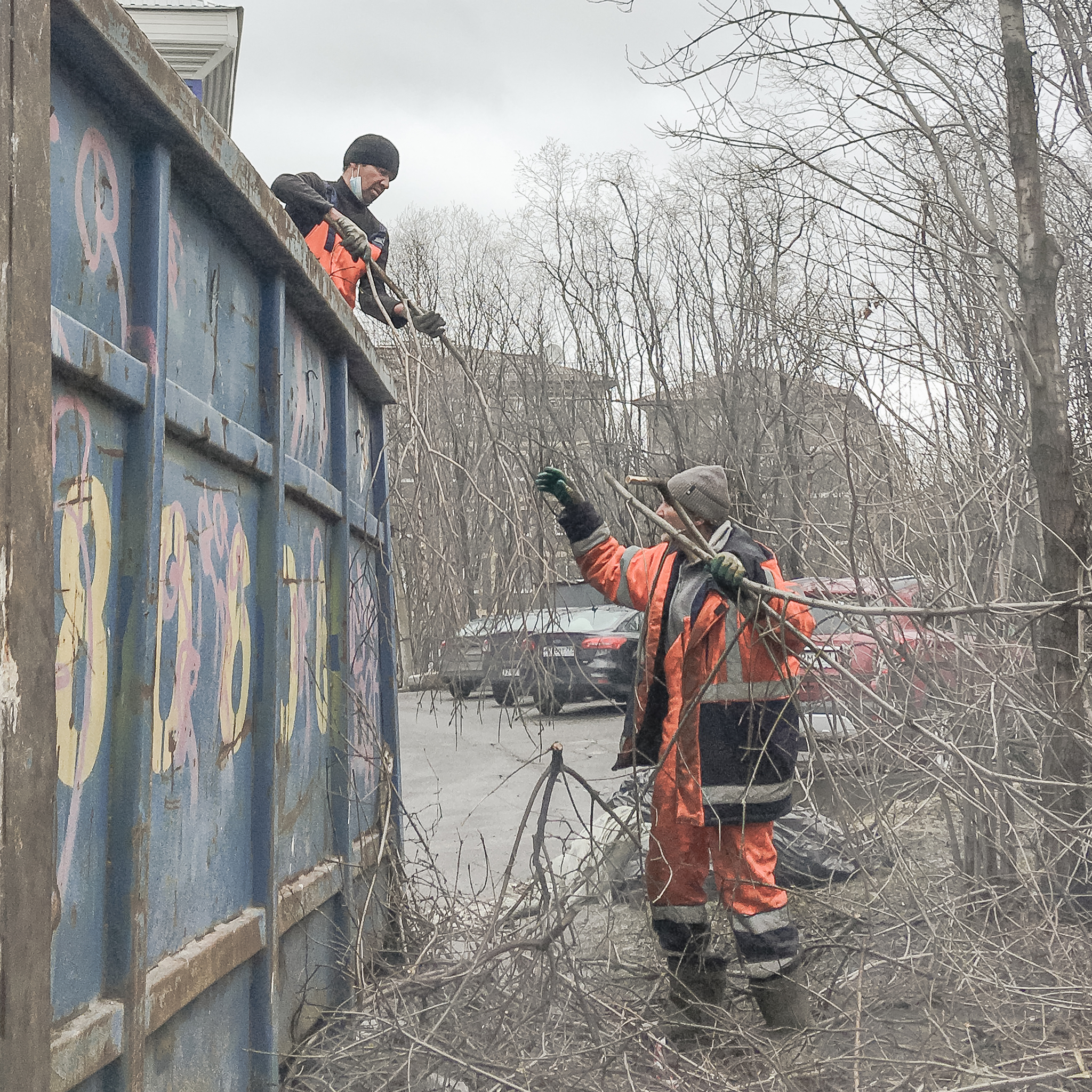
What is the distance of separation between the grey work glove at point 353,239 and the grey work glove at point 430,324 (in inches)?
11.7

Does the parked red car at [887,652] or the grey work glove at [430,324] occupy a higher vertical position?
the grey work glove at [430,324]

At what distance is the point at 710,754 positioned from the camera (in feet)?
11.6

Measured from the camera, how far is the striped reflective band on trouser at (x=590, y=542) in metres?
3.81

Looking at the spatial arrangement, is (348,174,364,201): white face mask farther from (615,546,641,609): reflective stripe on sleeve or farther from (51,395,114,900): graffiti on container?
(51,395,114,900): graffiti on container

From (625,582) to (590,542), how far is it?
0.64ft

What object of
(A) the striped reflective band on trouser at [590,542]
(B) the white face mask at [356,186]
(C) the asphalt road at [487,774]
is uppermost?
(B) the white face mask at [356,186]

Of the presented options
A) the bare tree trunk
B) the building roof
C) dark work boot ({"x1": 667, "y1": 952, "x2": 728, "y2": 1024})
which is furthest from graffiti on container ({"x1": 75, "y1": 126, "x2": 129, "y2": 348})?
the building roof

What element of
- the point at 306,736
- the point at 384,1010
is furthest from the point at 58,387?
the point at 384,1010

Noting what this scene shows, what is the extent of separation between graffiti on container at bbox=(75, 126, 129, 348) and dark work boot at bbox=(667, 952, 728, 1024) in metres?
2.82

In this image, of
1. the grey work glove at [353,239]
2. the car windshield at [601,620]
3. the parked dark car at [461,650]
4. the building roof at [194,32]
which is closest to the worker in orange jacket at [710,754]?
the parked dark car at [461,650]

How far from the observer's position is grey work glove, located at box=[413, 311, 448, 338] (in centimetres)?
383

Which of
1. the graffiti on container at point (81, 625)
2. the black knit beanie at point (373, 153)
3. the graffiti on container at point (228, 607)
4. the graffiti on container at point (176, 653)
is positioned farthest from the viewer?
the black knit beanie at point (373, 153)

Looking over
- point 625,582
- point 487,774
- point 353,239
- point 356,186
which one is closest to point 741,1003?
point 625,582

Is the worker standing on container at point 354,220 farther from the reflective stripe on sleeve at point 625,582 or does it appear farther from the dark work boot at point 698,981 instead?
the dark work boot at point 698,981
